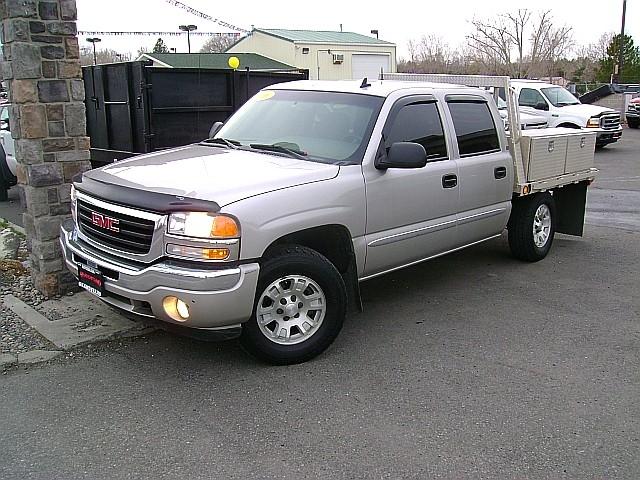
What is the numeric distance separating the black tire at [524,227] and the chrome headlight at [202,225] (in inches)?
163

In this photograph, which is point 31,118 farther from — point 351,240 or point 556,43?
point 556,43

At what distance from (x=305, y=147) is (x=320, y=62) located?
37.6 m

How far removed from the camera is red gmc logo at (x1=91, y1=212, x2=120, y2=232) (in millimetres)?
4371

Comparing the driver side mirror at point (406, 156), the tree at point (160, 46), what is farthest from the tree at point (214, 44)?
the driver side mirror at point (406, 156)

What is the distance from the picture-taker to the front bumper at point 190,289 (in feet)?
13.1

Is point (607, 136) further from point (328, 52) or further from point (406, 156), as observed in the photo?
point (328, 52)

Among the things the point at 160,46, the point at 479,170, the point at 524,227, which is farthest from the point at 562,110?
the point at 160,46

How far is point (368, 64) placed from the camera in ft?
140

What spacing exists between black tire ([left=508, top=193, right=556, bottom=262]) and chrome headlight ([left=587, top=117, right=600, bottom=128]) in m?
12.1

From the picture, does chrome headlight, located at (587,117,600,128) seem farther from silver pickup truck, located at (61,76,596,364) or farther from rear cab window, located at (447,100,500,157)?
rear cab window, located at (447,100,500,157)

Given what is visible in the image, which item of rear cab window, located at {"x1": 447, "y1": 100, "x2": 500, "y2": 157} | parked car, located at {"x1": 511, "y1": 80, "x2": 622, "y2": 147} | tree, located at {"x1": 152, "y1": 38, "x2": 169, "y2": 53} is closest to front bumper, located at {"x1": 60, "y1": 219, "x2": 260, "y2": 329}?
rear cab window, located at {"x1": 447, "y1": 100, "x2": 500, "y2": 157}

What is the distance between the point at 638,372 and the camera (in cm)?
458

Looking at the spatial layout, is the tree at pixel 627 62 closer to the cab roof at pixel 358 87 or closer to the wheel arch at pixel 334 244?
Result: the cab roof at pixel 358 87

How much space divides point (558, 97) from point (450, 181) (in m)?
14.9
